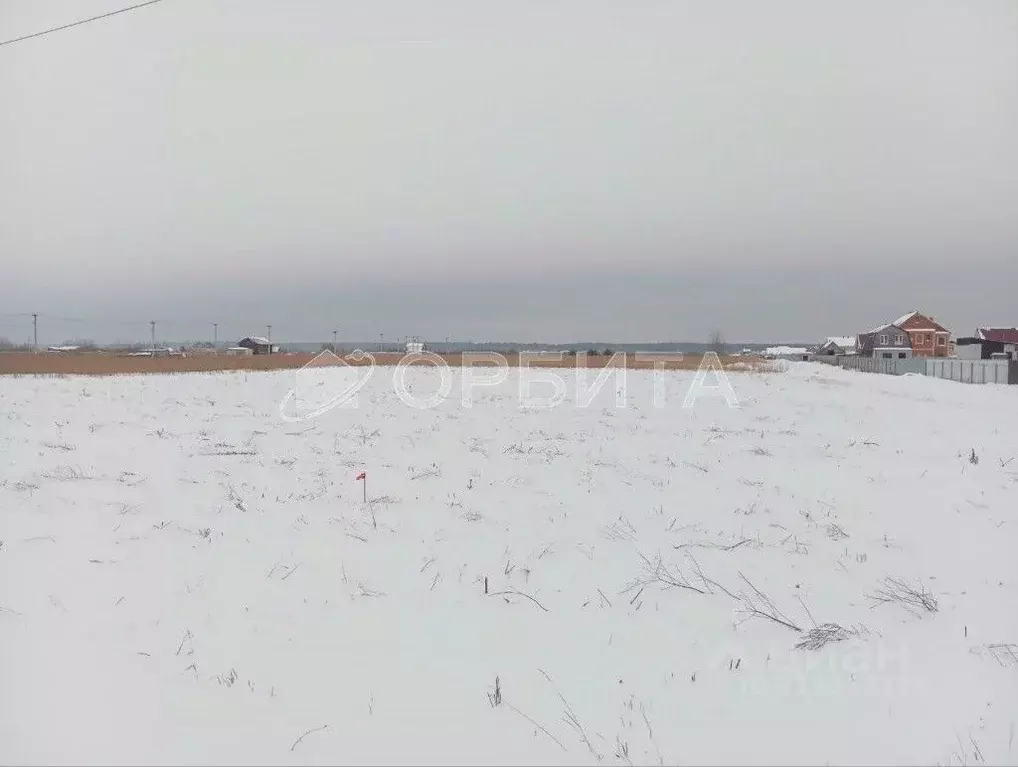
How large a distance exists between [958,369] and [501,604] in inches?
1842

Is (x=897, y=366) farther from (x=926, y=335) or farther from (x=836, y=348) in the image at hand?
(x=836, y=348)

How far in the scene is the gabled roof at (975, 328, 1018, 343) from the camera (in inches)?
2813

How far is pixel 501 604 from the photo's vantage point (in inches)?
213

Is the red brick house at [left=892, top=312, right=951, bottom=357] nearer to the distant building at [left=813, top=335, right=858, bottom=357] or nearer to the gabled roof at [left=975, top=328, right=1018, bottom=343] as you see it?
the gabled roof at [left=975, top=328, right=1018, bottom=343]

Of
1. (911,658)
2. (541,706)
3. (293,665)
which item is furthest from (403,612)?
(911,658)

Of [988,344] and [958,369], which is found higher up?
[988,344]

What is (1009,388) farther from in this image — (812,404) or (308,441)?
(308,441)

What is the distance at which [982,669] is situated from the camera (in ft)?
14.3

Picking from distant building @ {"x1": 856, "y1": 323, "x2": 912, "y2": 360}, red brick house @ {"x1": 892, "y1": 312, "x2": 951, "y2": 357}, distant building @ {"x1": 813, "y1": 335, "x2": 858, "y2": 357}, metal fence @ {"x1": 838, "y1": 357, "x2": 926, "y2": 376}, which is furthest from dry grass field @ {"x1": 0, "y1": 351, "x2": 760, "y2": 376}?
A: distant building @ {"x1": 813, "y1": 335, "x2": 858, "y2": 357}

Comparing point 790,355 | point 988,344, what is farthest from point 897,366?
point 790,355

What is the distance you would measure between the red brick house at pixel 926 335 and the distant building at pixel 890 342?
26.6 inches

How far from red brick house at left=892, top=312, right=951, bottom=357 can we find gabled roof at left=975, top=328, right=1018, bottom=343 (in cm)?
583

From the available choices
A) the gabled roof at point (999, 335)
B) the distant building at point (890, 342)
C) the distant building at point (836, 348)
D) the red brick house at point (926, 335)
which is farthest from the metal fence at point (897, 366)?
the distant building at point (836, 348)

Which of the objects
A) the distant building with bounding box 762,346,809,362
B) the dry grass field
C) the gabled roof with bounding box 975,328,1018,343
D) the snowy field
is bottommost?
the snowy field
